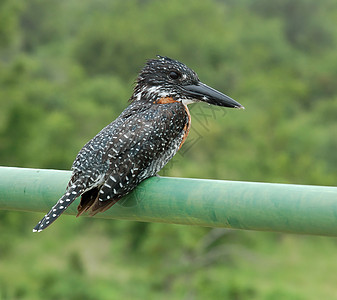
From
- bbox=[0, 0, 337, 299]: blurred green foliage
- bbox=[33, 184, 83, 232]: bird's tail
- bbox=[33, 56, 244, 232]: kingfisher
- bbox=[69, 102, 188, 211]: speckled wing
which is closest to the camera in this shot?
bbox=[33, 184, 83, 232]: bird's tail

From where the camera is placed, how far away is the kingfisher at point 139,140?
238 centimetres

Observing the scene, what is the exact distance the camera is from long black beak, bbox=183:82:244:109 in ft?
9.89

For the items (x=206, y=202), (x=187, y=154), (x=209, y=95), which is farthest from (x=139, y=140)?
(x=187, y=154)

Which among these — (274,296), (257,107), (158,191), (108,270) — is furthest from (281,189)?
(257,107)

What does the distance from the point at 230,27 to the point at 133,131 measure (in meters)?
40.2

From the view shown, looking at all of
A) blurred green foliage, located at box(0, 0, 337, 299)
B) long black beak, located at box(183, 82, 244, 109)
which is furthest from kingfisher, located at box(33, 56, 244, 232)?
blurred green foliage, located at box(0, 0, 337, 299)

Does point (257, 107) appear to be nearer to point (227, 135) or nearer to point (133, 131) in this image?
point (227, 135)

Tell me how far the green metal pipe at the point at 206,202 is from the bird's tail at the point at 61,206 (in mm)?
24

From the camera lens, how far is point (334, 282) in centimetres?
2189

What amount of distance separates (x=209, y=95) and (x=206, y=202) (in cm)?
130

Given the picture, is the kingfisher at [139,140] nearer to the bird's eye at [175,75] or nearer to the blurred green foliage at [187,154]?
the bird's eye at [175,75]

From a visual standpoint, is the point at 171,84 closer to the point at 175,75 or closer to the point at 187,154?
the point at 175,75

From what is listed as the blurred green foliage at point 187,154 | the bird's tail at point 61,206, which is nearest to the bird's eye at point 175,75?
the bird's tail at point 61,206

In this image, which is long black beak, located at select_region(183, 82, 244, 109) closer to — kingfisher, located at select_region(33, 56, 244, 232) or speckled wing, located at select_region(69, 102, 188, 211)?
kingfisher, located at select_region(33, 56, 244, 232)
